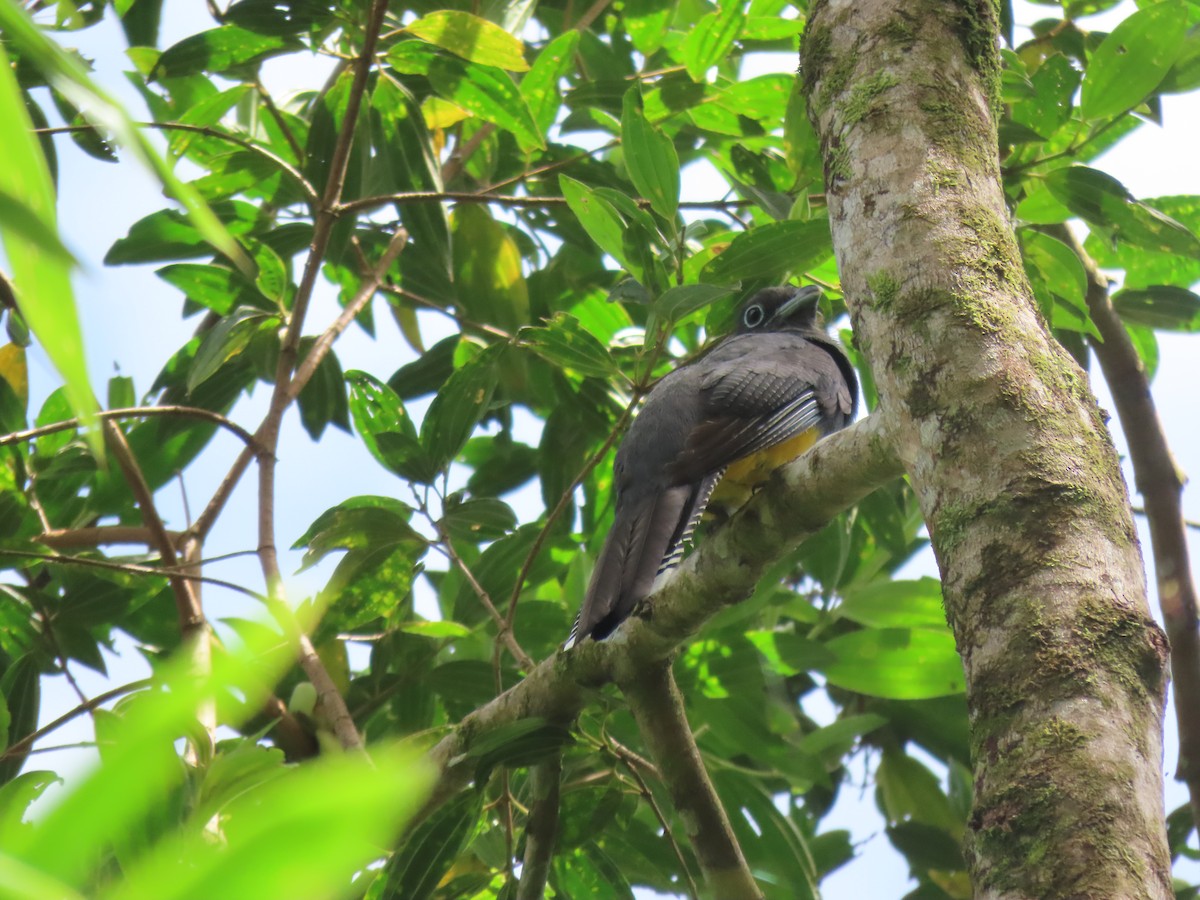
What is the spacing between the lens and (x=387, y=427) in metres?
3.44

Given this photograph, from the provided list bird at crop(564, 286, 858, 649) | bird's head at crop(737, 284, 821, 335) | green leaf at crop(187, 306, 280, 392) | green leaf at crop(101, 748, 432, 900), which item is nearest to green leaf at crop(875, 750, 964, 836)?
bird at crop(564, 286, 858, 649)

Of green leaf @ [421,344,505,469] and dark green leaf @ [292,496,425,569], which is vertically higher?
green leaf @ [421,344,505,469]

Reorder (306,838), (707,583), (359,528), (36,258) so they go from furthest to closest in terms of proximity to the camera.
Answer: (359,528) → (707,583) → (36,258) → (306,838)

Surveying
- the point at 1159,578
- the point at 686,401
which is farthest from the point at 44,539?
the point at 1159,578

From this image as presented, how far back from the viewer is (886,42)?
7.16 ft

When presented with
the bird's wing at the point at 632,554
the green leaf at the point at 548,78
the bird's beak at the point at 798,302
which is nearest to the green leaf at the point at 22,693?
the bird's wing at the point at 632,554

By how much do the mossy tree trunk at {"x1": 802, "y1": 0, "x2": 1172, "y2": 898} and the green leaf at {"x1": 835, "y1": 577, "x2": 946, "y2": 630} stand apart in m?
1.92

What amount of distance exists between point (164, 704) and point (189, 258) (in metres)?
3.73

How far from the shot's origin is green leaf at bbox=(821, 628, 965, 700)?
11.9ft

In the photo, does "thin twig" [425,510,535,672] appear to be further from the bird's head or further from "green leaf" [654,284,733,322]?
the bird's head

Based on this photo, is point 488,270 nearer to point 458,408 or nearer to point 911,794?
point 458,408

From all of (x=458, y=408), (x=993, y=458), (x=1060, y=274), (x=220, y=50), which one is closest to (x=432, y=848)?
(x=458, y=408)

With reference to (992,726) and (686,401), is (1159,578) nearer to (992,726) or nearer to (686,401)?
(686,401)

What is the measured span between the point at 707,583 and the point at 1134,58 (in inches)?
68.0
